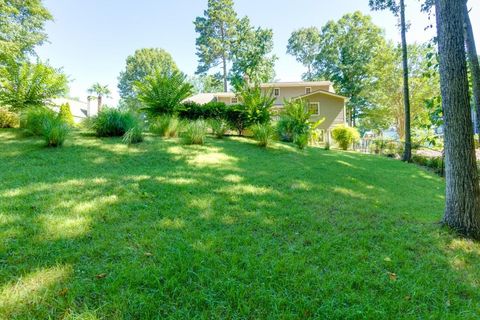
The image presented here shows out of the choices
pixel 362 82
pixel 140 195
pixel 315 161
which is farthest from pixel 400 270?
pixel 362 82

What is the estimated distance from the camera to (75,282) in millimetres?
1644

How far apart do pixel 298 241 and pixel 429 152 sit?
11692 millimetres

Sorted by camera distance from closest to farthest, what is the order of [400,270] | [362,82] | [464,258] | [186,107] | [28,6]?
[400,270] → [464,258] → [186,107] → [28,6] → [362,82]

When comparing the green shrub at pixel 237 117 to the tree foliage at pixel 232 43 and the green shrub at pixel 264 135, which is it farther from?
the tree foliage at pixel 232 43

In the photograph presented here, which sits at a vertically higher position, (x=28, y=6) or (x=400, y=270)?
(x=28, y=6)

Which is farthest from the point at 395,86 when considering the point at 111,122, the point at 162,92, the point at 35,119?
the point at 35,119

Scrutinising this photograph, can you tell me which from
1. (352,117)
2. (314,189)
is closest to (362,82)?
(352,117)

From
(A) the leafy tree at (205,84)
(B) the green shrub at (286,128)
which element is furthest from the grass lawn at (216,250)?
(A) the leafy tree at (205,84)

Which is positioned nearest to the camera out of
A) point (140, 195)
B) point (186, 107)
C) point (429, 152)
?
point (140, 195)

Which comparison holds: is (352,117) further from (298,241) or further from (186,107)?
(298,241)

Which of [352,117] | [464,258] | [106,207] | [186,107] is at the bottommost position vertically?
[464,258]

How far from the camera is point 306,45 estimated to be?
107ft

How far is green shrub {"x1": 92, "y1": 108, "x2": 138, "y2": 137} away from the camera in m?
6.77

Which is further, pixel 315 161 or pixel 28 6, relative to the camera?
pixel 28 6
